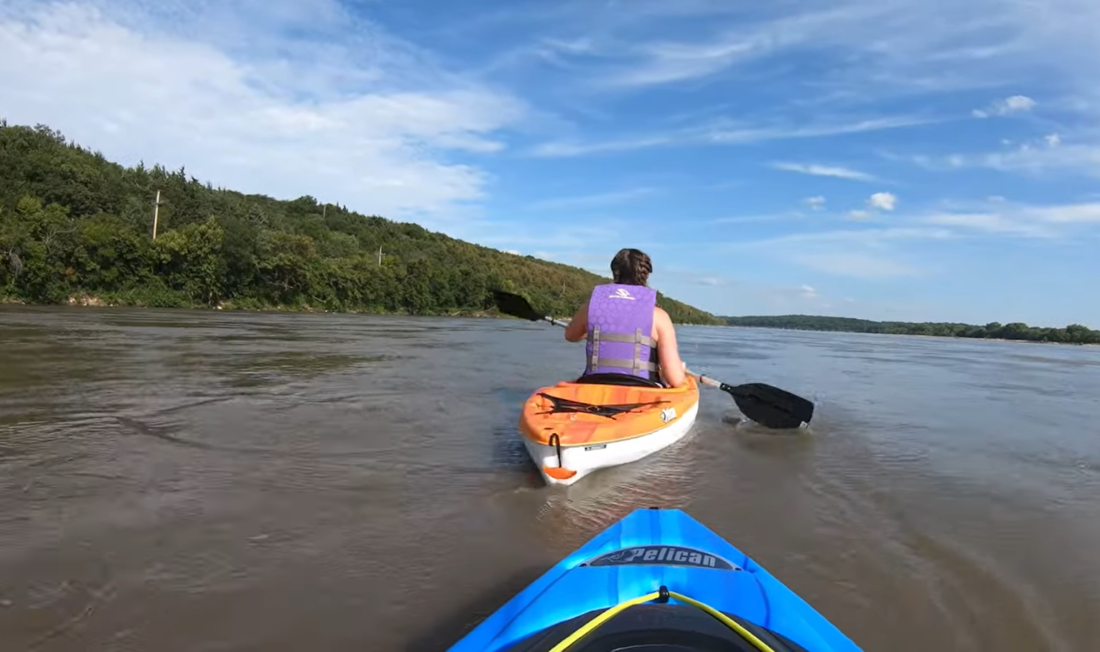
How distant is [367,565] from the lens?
339cm

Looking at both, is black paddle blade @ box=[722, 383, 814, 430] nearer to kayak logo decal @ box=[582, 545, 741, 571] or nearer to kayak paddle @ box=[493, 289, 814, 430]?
kayak paddle @ box=[493, 289, 814, 430]

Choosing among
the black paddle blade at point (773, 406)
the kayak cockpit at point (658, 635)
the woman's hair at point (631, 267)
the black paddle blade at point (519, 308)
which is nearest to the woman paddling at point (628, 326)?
the woman's hair at point (631, 267)

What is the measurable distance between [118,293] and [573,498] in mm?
35425

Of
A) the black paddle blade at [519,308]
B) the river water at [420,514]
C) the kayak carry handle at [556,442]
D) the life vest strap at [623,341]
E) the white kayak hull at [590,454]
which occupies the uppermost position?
the black paddle blade at [519,308]

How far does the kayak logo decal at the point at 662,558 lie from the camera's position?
2.38m

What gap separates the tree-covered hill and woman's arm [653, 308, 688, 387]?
31521mm

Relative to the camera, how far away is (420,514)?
13.7 ft

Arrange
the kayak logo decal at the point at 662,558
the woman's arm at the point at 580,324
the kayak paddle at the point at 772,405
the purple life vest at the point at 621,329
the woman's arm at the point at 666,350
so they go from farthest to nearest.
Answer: the kayak paddle at the point at 772,405, the woman's arm at the point at 580,324, the woman's arm at the point at 666,350, the purple life vest at the point at 621,329, the kayak logo decal at the point at 662,558

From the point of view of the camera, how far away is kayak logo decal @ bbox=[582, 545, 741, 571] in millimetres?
2379

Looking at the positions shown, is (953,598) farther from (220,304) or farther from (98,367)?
(220,304)

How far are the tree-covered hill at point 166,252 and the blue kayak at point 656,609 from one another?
1319 inches

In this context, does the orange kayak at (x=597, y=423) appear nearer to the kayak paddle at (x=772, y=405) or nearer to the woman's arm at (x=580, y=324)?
the woman's arm at (x=580, y=324)

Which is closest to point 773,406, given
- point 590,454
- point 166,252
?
point 590,454

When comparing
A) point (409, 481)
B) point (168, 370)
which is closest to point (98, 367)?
point (168, 370)
